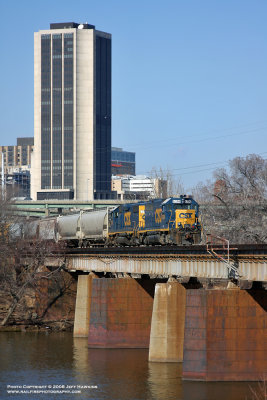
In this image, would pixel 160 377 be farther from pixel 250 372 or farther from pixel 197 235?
pixel 197 235

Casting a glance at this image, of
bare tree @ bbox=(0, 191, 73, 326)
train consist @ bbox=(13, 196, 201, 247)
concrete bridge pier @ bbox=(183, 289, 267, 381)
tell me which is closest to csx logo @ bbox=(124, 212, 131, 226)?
train consist @ bbox=(13, 196, 201, 247)

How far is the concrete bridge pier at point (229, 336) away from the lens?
4097 cm

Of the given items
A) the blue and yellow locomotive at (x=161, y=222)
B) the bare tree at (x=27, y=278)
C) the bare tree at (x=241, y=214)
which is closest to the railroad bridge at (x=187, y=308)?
the blue and yellow locomotive at (x=161, y=222)

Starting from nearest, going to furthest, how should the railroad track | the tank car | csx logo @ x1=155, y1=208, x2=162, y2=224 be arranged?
the railroad track → csx logo @ x1=155, y1=208, x2=162, y2=224 → the tank car

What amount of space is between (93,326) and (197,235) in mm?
9962

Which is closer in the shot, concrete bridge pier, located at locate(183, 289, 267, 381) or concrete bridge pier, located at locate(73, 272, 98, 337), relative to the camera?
concrete bridge pier, located at locate(183, 289, 267, 381)

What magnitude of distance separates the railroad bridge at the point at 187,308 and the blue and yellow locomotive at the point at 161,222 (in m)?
2.45

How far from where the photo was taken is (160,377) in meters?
44.8

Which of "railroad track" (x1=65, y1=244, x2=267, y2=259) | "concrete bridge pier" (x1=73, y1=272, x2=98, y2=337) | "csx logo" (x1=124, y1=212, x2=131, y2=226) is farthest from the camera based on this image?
"concrete bridge pier" (x1=73, y1=272, x2=98, y2=337)

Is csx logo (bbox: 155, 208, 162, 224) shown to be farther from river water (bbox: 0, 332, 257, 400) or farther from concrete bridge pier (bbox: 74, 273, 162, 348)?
river water (bbox: 0, 332, 257, 400)

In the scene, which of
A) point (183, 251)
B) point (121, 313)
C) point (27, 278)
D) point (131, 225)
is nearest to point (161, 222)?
point (131, 225)

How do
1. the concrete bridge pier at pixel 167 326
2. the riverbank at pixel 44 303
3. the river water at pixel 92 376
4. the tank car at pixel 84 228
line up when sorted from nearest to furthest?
the river water at pixel 92 376 → the concrete bridge pier at pixel 167 326 → the tank car at pixel 84 228 → the riverbank at pixel 44 303

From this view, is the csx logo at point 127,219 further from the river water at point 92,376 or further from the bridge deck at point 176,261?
the river water at point 92,376

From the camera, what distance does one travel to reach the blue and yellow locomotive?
2125 inches
